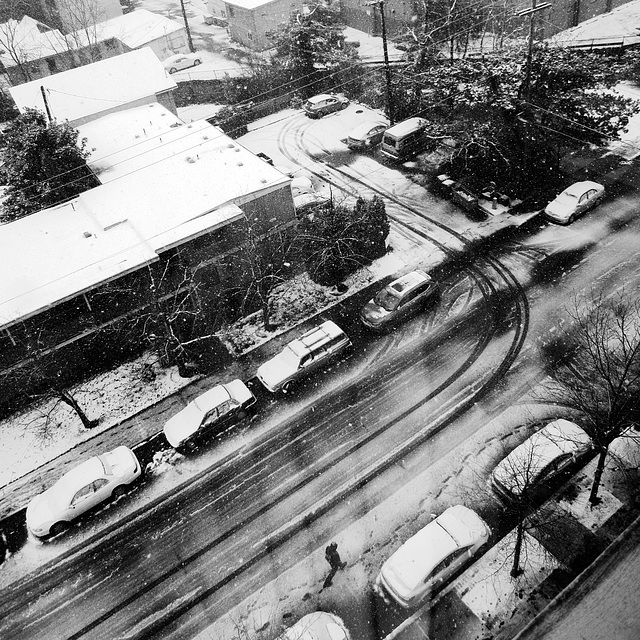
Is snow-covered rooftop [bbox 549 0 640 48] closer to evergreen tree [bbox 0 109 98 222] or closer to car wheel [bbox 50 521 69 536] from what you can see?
evergreen tree [bbox 0 109 98 222]

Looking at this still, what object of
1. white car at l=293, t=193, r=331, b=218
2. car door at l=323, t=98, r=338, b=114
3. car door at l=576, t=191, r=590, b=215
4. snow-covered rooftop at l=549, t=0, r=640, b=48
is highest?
snow-covered rooftop at l=549, t=0, r=640, b=48

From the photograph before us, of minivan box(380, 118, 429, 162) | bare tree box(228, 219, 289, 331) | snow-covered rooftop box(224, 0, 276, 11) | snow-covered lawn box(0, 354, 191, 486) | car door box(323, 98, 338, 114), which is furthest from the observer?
snow-covered rooftop box(224, 0, 276, 11)

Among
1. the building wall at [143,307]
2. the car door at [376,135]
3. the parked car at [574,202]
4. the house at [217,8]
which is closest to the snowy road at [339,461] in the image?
the parked car at [574,202]

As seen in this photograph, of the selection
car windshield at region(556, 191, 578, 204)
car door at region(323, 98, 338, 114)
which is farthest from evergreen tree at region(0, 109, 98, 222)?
car windshield at region(556, 191, 578, 204)

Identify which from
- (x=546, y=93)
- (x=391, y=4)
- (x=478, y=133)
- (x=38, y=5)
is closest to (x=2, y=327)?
(x=478, y=133)

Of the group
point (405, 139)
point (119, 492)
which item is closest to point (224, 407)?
point (119, 492)

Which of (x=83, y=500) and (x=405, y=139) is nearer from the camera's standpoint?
(x=83, y=500)

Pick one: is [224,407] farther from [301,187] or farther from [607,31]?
[607,31]
